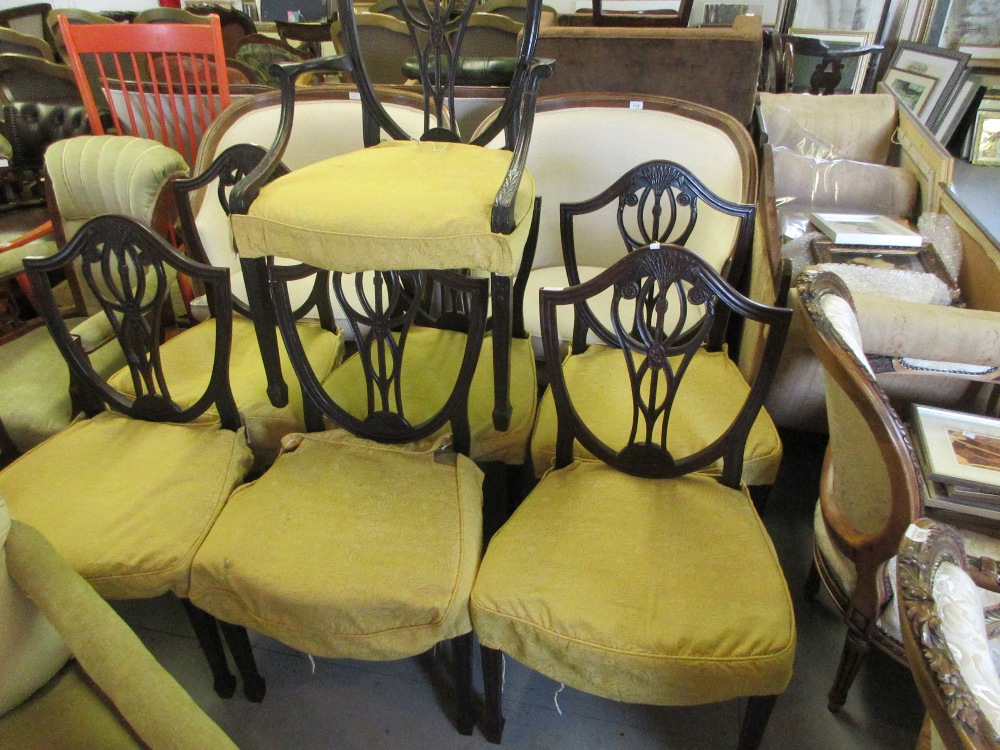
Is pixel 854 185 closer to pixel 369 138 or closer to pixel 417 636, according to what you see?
pixel 369 138

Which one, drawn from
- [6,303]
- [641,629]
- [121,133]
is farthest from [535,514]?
[121,133]

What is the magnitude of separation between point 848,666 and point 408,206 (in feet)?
3.47

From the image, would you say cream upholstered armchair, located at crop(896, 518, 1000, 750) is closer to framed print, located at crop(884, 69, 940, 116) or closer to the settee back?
the settee back

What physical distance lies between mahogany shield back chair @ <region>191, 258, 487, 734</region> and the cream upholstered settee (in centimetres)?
66

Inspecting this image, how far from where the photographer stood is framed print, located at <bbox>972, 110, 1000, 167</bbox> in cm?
241

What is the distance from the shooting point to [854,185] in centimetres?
188

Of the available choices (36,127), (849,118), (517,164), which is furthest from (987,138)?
(36,127)

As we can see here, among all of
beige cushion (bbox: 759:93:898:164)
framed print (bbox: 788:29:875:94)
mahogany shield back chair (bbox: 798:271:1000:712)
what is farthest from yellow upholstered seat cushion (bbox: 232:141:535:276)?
framed print (bbox: 788:29:875:94)

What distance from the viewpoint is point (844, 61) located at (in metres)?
2.61

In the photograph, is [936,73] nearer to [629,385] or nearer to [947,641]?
[629,385]

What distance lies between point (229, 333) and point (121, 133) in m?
1.64

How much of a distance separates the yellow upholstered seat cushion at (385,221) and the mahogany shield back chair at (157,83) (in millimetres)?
1297

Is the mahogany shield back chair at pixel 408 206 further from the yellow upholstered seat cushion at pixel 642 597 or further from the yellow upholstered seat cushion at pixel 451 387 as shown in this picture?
the yellow upholstered seat cushion at pixel 642 597

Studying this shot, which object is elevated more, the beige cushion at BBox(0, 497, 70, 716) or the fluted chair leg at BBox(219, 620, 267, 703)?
the beige cushion at BBox(0, 497, 70, 716)
